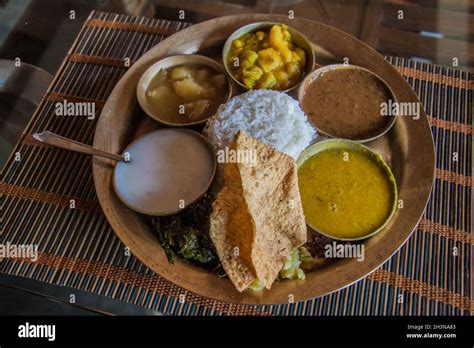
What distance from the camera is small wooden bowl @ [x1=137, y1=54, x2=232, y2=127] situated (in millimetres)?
2572

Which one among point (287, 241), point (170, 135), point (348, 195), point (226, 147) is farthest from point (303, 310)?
point (170, 135)

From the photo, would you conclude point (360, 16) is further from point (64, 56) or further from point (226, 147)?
point (64, 56)

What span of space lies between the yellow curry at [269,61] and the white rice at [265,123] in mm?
130

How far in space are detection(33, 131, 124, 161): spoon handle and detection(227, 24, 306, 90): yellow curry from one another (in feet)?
2.92

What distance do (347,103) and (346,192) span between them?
0.57 meters

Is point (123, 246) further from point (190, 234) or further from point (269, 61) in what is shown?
point (269, 61)

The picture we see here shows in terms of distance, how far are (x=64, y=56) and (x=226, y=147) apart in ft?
4.59

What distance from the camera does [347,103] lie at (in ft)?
8.42

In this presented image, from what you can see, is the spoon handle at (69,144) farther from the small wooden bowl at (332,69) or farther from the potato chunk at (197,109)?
the small wooden bowl at (332,69)

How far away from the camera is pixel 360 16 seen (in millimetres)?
3111

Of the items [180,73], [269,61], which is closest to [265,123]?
[269,61]

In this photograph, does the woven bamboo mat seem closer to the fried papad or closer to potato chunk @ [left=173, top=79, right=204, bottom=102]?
the fried papad

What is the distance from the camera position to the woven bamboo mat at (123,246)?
2205 mm

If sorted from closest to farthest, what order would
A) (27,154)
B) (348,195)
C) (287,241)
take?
(287,241) < (348,195) < (27,154)
